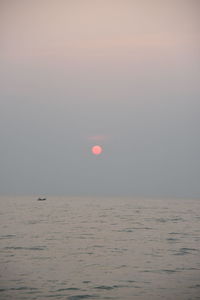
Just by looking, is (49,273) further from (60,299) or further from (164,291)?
(164,291)

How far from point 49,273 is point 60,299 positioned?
385 cm

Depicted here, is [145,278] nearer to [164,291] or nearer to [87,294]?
[164,291]

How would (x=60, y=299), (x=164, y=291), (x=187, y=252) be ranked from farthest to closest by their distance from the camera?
(x=187, y=252) < (x=164, y=291) < (x=60, y=299)

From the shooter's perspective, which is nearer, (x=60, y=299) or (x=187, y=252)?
(x=60, y=299)

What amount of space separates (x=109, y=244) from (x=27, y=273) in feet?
33.5

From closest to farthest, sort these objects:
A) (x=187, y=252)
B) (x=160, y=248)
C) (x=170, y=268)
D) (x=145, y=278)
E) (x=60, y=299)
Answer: (x=60, y=299), (x=145, y=278), (x=170, y=268), (x=187, y=252), (x=160, y=248)

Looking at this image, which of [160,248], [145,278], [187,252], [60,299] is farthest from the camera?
[160,248]

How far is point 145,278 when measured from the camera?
17141 millimetres

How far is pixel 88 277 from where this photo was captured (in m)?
17.3

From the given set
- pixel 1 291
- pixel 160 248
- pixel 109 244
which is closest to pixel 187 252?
pixel 160 248

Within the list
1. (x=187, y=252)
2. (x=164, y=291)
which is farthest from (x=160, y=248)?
(x=164, y=291)

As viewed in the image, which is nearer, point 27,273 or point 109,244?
point 27,273

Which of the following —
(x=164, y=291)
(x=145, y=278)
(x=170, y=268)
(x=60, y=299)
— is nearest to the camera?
(x=60, y=299)

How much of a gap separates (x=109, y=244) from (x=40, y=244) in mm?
4194
